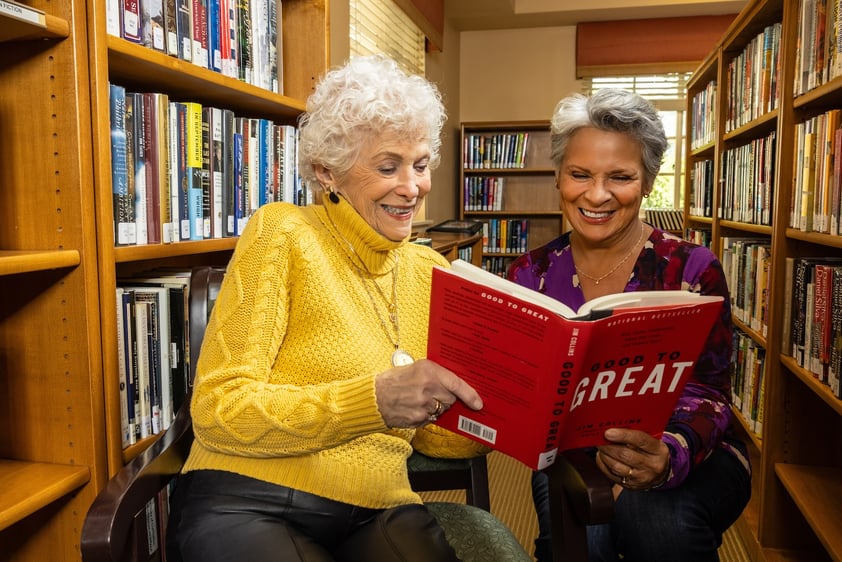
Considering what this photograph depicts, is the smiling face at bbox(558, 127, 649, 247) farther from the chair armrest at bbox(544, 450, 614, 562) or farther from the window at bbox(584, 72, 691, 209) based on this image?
the window at bbox(584, 72, 691, 209)

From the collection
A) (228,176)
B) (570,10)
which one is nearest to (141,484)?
(228,176)

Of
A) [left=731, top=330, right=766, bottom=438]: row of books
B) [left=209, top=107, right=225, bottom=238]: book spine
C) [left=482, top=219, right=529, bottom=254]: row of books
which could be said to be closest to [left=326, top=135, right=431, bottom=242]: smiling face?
[left=209, top=107, right=225, bottom=238]: book spine

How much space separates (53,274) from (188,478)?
0.40m

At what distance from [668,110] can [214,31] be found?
467 centimetres

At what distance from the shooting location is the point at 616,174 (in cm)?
139

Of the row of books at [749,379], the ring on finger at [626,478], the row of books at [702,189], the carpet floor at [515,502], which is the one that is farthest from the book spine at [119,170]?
the row of books at [702,189]

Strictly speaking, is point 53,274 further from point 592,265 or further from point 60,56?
point 592,265

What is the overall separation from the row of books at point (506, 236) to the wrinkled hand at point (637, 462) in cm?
425

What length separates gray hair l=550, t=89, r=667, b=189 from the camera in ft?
4.43

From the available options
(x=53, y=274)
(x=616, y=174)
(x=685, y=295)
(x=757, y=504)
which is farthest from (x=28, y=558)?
(x=757, y=504)

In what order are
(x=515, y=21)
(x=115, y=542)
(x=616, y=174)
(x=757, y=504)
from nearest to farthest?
1. (x=115, y=542)
2. (x=616, y=174)
3. (x=757, y=504)
4. (x=515, y=21)

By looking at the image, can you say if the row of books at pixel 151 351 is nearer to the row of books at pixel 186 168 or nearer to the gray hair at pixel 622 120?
the row of books at pixel 186 168

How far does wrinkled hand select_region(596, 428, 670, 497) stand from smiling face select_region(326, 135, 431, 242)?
0.52 meters

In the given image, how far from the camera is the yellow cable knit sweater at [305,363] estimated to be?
98cm
